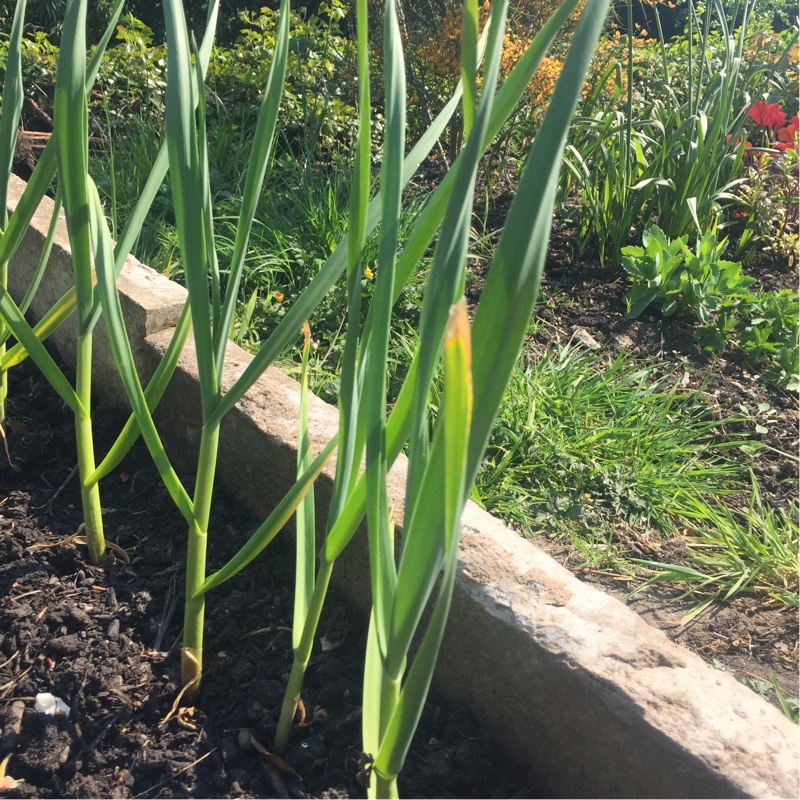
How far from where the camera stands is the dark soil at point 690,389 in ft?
4.58

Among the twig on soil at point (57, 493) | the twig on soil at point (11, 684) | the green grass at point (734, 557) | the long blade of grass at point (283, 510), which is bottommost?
the twig on soil at point (11, 684)

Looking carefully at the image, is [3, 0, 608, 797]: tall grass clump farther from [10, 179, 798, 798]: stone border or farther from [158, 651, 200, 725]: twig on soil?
[10, 179, 798, 798]: stone border

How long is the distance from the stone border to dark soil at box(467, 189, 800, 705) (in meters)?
0.47

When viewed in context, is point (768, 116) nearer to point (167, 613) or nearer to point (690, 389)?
point (690, 389)

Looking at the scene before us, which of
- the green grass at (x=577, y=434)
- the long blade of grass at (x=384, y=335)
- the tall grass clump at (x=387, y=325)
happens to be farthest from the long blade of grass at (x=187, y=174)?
the green grass at (x=577, y=434)

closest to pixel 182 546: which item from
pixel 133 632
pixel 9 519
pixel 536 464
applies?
pixel 133 632

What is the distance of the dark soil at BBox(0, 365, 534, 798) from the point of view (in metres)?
1.04

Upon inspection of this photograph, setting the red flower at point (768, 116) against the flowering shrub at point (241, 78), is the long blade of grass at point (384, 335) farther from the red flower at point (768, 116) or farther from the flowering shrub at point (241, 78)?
the red flower at point (768, 116)

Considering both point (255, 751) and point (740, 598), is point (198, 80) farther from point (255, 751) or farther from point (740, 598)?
point (740, 598)

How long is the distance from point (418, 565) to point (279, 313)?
5.91ft

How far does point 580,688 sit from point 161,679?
0.64m

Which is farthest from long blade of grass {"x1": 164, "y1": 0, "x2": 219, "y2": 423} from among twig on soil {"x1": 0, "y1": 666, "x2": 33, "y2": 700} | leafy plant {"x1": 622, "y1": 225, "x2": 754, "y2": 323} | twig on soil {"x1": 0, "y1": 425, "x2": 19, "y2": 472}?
leafy plant {"x1": 622, "y1": 225, "x2": 754, "y2": 323}

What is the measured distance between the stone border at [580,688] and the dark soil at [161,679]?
0.28 feet

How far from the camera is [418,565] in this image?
638 millimetres
